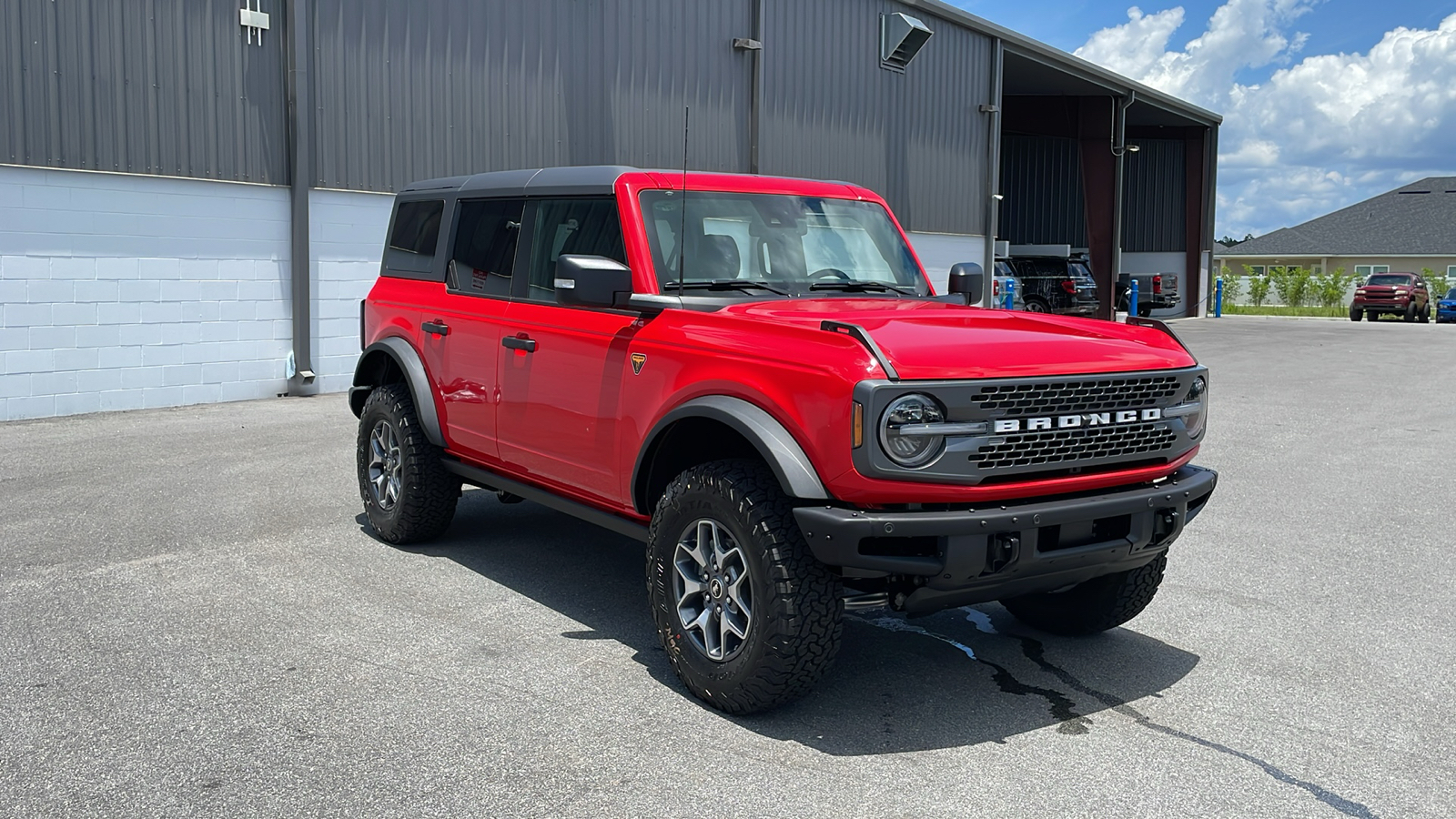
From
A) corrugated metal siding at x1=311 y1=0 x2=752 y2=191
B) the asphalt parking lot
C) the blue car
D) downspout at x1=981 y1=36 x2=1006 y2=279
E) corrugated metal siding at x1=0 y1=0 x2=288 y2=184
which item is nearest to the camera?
the asphalt parking lot

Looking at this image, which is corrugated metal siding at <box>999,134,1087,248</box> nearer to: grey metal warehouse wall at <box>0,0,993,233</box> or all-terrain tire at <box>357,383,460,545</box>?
grey metal warehouse wall at <box>0,0,993,233</box>

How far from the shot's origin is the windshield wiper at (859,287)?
17.7 feet

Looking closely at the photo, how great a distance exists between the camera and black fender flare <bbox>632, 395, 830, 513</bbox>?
4012 mm

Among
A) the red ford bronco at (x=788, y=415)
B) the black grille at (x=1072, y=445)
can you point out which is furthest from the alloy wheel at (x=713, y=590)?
the black grille at (x=1072, y=445)

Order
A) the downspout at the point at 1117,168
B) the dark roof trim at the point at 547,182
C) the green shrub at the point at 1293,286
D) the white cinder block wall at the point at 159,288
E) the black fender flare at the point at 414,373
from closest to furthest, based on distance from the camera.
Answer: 1. the dark roof trim at the point at 547,182
2. the black fender flare at the point at 414,373
3. the white cinder block wall at the point at 159,288
4. the downspout at the point at 1117,168
5. the green shrub at the point at 1293,286

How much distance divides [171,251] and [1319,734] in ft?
39.6

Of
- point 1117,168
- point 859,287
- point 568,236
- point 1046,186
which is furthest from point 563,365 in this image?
point 1046,186

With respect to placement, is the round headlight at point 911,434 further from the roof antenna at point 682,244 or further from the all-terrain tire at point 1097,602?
the all-terrain tire at point 1097,602

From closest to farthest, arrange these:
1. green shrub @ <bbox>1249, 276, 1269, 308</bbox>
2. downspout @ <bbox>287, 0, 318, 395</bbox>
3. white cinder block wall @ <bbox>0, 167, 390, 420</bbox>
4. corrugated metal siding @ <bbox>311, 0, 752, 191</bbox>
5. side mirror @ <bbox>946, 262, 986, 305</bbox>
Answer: side mirror @ <bbox>946, 262, 986, 305</bbox>
white cinder block wall @ <bbox>0, 167, 390, 420</bbox>
downspout @ <bbox>287, 0, 318, 395</bbox>
corrugated metal siding @ <bbox>311, 0, 752, 191</bbox>
green shrub @ <bbox>1249, 276, 1269, 308</bbox>

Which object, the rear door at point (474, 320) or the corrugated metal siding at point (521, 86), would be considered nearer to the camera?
the rear door at point (474, 320)

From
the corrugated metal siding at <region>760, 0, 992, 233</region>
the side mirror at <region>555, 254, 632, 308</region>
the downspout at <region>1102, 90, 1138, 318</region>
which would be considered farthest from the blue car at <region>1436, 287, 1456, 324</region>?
the side mirror at <region>555, 254, 632, 308</region>

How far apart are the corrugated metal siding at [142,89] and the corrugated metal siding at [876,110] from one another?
869 centimetres

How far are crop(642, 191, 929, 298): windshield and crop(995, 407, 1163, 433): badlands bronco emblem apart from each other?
1.44 metres

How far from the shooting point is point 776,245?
5.43 metres
